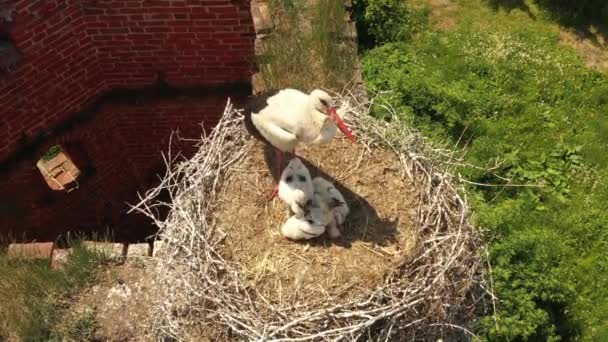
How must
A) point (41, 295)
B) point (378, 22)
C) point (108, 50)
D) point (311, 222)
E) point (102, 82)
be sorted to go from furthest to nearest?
point (378, 22), point (102, 82), point (108, 50), point (41, 295), point (311, 222)

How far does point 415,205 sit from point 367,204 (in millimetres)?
348

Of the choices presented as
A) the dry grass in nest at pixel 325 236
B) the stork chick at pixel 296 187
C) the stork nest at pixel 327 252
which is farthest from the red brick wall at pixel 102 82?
the stork chick at pixel 296 187

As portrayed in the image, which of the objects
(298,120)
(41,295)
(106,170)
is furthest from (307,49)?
(41,295)

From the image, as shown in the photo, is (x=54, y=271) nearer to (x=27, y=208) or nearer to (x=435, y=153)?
(x=27, y=208)

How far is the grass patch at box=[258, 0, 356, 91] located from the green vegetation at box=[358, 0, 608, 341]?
637 mm

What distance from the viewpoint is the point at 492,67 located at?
716 centimetres

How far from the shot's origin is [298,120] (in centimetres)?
370

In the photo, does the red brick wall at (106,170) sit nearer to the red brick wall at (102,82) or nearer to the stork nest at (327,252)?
the red brick wall at (102,82)

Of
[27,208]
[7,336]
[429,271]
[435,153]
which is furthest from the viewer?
[27,208]

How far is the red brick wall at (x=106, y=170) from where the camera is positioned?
5.89m

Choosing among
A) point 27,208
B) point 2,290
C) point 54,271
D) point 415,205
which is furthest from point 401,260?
point 27,208

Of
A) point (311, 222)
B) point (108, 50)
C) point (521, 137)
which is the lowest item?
point (521, 137)

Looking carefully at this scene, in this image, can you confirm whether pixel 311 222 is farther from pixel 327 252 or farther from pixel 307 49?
pixel 307 49

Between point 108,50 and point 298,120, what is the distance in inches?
112
